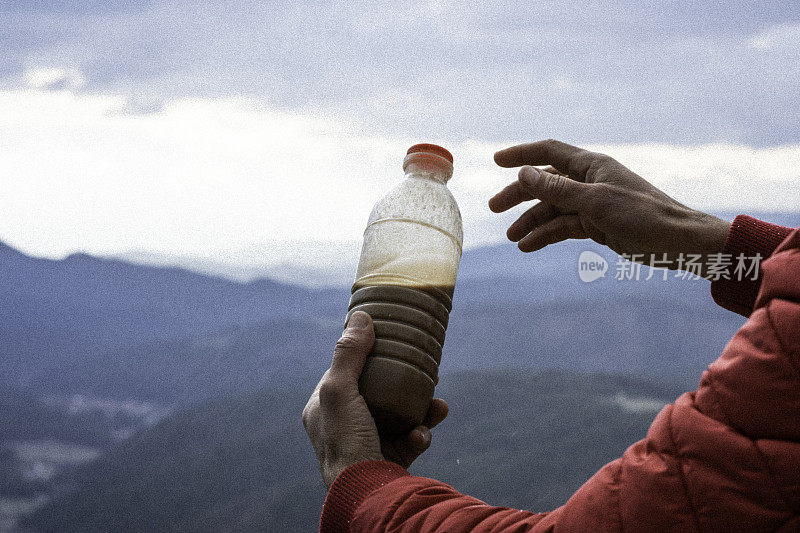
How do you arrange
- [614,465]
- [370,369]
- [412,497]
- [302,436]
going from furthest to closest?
[302,436] < [370,369] < [412,497] < [614,465]

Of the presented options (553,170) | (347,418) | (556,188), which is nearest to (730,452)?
(347,418)

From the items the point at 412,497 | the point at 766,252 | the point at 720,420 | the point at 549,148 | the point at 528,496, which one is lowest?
the point at 528,496

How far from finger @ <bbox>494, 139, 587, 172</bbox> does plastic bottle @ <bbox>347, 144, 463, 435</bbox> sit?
0.24 meters

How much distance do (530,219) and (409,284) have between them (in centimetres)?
60

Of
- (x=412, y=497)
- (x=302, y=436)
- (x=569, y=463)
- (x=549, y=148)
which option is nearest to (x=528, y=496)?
(x=569, y=463)

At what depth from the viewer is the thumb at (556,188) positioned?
184cm

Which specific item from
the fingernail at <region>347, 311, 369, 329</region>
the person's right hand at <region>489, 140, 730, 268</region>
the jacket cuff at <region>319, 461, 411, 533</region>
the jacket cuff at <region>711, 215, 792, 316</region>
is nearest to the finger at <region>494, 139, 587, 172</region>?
the person's right hand at <region>489, 140, 730, 268</region>

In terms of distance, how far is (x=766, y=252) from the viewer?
164cm

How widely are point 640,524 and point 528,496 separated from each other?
6.09 m

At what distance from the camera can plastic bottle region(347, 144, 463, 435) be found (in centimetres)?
164

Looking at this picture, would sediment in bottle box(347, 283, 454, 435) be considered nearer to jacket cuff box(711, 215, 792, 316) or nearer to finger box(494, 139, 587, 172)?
finger box(494, 139, 587, 172)

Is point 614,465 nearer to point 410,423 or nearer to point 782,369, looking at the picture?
point 782,369

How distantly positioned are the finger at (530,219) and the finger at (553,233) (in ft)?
0.09

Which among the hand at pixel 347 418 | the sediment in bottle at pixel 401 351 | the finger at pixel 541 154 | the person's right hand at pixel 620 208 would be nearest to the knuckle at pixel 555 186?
the person's right hand at pixel 620 208
